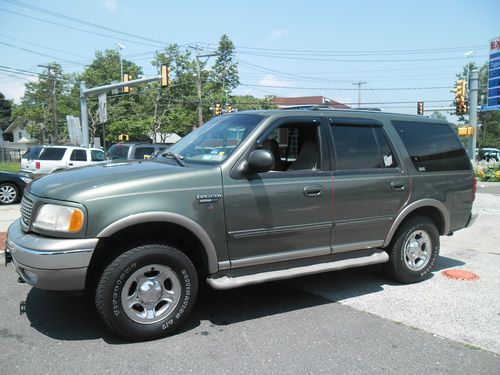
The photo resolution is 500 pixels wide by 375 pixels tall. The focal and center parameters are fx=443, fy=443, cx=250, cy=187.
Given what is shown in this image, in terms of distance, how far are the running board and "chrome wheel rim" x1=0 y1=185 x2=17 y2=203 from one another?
10416mm

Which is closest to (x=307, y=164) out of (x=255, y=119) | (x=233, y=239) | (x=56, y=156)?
(x=255, y=119)

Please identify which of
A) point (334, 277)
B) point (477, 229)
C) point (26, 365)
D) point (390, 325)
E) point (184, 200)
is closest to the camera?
point (26, 365)

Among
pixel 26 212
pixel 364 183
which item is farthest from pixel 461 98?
pixel 26 212

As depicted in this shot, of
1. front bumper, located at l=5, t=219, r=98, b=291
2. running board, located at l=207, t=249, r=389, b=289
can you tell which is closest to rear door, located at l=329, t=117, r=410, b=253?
running board, located at l=207, t=249, r=389, b=289

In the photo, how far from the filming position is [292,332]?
3904 millimetres

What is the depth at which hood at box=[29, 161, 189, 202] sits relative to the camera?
345cm

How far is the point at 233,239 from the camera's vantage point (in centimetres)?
395

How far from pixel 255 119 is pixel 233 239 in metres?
1.24

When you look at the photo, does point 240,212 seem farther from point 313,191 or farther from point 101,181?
point 101,181

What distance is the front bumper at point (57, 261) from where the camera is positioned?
329 centimetres

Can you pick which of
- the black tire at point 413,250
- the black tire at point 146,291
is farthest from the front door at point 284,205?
the black tire at point 413,250

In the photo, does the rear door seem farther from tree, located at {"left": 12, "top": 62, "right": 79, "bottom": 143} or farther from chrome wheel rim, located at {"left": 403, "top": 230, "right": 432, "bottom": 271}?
tree, located at {"left": 12, "top": 62, "right": 79, "bottom": 143}

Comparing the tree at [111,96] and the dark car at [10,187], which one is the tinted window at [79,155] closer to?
the dark car at [10,187]

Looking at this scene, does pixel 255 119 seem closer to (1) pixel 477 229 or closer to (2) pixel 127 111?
(1) pixel 477 229
